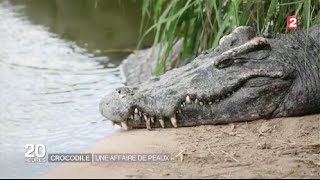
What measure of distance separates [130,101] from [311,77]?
1.08m

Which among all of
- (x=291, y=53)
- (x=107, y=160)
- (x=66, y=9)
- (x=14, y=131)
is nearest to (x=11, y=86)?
(x=14, y=131)

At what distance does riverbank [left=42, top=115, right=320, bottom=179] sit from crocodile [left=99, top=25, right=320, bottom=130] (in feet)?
0.23

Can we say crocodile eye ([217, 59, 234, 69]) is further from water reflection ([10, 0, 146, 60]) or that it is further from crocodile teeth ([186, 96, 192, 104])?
water reflection ([10, 0, 146, 60])

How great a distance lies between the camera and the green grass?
4707 mm

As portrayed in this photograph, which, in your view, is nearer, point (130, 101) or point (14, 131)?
point (130, 101)

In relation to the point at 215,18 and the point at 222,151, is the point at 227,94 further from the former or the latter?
the point at 215,18

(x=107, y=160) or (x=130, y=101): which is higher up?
(x=130, y=101)

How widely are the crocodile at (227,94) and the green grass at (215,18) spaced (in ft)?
1.13

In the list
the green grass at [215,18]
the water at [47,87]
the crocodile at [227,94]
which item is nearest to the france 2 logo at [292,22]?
the green grass at [215,18]

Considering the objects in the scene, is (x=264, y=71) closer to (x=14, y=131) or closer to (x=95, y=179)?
(x=95, y=179)

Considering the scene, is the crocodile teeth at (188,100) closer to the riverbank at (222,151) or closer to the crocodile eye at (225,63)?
the riverbank at (222,151)

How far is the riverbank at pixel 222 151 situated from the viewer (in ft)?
9.84

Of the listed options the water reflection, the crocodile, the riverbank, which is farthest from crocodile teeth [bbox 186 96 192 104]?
the water reflection

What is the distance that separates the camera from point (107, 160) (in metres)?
3.23
